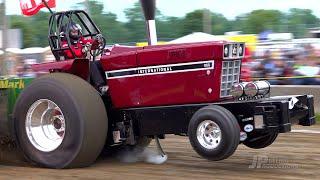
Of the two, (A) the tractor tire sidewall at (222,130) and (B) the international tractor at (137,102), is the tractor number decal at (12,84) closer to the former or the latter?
(B) the international tractor at (137,102)

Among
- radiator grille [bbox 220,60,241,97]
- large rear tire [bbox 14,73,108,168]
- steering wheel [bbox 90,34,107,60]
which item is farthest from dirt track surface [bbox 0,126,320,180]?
steering wheel [bbox 90,34,107,60]

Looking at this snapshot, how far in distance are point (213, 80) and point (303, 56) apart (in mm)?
7770

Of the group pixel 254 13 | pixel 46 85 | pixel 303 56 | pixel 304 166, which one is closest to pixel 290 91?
pixel 303 56

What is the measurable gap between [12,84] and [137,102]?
Result: 1618 mm

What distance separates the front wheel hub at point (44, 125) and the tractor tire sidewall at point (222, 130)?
1485 millimetres

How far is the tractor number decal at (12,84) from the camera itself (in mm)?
6660

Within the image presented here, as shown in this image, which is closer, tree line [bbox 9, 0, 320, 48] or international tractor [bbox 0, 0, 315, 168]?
international tractor [bbox 0, 0, 315, 168]

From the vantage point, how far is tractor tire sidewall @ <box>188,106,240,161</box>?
5.23 metres

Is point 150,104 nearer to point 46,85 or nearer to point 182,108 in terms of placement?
point 182,108

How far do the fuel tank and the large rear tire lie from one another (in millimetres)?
313

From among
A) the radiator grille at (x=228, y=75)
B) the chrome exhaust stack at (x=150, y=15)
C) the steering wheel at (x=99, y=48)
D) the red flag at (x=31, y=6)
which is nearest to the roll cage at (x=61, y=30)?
the steering wheel at (x=99, y=48)

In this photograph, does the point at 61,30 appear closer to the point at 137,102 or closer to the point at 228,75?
the point at 137,102

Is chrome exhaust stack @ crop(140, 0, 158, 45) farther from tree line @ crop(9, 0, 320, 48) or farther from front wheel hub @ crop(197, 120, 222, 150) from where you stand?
tree line @ crop(9, 0, 320, 48)

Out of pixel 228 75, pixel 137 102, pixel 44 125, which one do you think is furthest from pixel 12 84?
pixel 228 75
